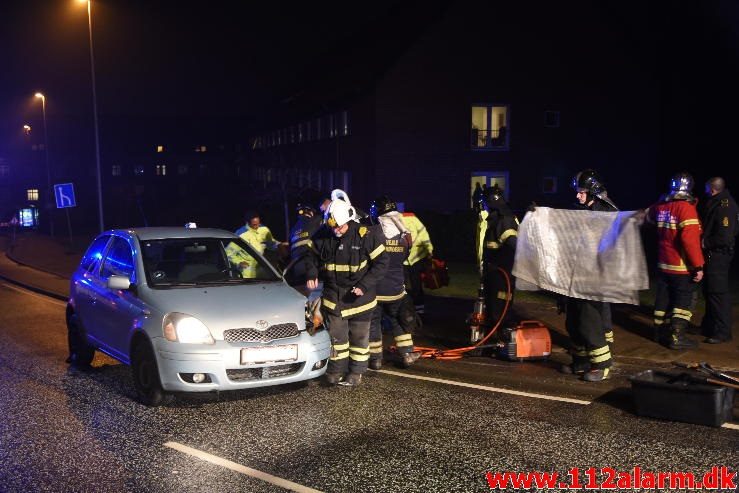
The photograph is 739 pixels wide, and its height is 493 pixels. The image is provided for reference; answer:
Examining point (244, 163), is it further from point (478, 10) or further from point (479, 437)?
point (479, 437)

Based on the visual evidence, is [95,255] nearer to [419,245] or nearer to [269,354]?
[269,354]

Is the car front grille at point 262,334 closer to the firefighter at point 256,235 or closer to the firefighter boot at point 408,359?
the firefighter boot at point 408,359

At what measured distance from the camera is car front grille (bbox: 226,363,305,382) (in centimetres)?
671

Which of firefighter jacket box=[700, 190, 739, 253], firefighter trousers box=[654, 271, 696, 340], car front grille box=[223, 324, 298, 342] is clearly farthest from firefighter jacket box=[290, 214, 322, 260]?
firefighter jacket box=[700, 190, 739, 253]

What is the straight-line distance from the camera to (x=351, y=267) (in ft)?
24.6

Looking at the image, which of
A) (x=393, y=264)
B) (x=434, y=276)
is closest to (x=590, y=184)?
(x=393, y=264)

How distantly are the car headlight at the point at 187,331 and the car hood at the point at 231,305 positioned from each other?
0.15 ft

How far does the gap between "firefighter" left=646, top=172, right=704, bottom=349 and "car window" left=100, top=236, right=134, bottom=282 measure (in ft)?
18.9

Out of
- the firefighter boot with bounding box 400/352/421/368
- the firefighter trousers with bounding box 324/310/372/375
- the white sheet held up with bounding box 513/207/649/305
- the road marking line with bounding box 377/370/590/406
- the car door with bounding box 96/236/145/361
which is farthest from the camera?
the firefighter boot with bounding box 400/352/421/368

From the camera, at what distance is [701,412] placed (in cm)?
613

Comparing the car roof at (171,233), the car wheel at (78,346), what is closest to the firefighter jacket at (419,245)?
the car roof at (171,233)

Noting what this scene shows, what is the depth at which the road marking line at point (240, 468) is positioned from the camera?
498cm

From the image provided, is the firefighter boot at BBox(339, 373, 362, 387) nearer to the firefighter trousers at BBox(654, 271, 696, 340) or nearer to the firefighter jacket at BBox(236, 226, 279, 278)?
the firefighter jacket at BBox(236, 226, 279, 278)

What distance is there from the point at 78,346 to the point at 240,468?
13.9ft
